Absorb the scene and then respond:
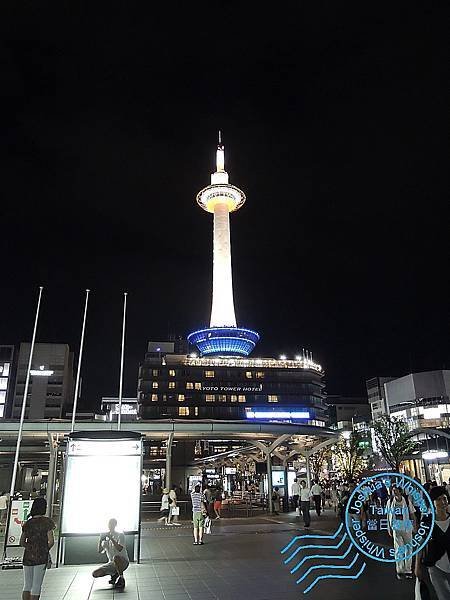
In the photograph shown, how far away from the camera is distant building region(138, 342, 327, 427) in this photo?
99.1m

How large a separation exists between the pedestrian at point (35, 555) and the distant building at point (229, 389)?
89.4m

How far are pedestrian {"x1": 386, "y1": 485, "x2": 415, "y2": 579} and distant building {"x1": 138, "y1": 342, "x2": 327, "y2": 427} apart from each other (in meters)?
87.3

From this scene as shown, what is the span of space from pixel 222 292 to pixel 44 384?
42.1 m

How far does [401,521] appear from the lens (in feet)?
35.0

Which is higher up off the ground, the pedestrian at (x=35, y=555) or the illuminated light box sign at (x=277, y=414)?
the illuminated light box sign at (x=277, y=414)

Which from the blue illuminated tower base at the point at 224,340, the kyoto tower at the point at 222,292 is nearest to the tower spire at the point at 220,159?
the kyoto tower at the point at 222,292

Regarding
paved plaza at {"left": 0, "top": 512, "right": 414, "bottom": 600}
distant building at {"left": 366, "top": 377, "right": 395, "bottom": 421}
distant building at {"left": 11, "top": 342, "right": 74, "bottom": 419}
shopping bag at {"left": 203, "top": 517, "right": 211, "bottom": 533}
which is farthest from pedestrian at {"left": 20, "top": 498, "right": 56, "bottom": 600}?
distant building at {"left": 366, "top": 377, "right": 395, "bottom": 421}

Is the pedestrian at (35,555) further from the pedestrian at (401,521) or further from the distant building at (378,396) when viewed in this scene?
the distant building at (378,396)

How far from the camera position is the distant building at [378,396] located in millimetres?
113750

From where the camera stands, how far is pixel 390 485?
1008 cm

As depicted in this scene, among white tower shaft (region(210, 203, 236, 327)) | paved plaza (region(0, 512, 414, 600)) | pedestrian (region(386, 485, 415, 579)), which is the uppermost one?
white tower shaft (region(210, 203, 236, 327))

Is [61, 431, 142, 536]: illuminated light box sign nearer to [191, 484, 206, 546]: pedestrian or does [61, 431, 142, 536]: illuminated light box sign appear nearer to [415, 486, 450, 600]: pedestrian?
[191, 484, 206, 546]: pedestrian

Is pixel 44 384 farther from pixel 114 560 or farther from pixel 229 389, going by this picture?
pixel 114 560

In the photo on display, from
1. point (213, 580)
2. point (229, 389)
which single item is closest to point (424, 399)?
point (229, 389)
